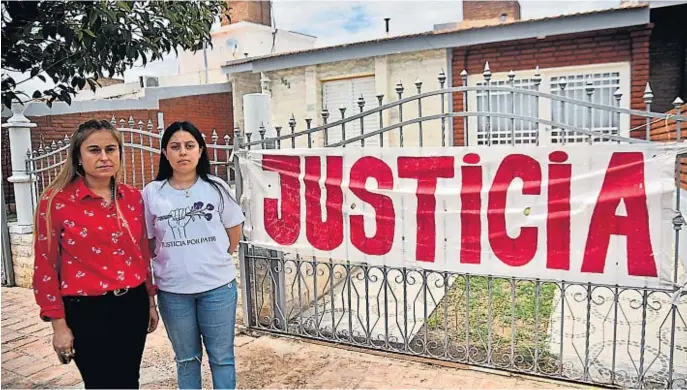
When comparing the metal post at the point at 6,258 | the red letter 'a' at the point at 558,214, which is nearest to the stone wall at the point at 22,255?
the metal post at the point at 6,258

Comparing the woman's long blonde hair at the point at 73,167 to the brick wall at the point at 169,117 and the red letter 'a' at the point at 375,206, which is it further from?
the brick wall at the point at 169,117

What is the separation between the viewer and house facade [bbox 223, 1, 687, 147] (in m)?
7.93

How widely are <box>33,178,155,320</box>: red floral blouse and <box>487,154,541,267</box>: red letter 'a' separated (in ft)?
6.99

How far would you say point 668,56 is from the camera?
28.5ft

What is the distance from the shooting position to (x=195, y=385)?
2584mm

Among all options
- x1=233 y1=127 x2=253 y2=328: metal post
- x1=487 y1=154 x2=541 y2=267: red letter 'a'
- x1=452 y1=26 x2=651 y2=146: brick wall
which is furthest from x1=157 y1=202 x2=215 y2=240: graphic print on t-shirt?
x1=452 y1=26 x2=651 y2=146: brick wall

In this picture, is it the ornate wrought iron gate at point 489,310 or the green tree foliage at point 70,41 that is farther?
the ornate wrought iron gate at point 489,310

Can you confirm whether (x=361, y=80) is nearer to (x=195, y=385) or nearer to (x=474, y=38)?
(x=474, y=38)

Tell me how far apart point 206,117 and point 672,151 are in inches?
452

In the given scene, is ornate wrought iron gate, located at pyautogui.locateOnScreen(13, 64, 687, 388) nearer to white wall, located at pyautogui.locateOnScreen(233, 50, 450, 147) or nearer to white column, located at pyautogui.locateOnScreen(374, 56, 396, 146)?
white wall, located at pyautogui.locateOnScreen(233, 50, 450, 147)

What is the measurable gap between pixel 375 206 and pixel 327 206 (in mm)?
383

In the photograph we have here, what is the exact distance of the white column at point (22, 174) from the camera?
582 centimetres

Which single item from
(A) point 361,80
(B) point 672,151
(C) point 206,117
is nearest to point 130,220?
(B) point 672,151

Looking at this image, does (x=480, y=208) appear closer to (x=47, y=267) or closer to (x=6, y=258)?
(x=47, y=267)
